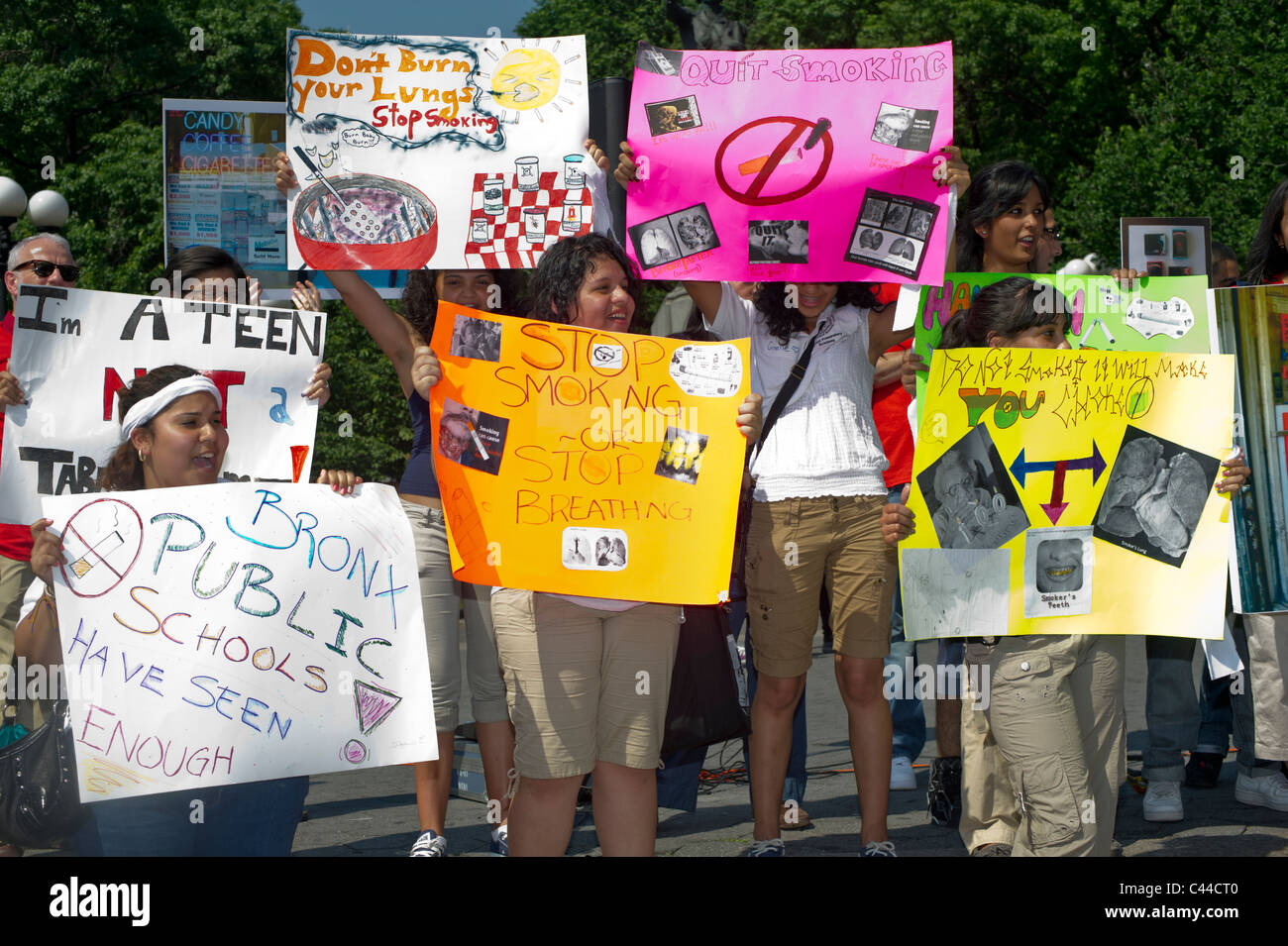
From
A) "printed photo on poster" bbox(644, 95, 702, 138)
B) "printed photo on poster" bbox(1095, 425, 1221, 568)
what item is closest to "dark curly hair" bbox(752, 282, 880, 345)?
"printed photo on poster" bbox(644, 95, 702, 138)

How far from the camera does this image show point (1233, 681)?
17.4 feet

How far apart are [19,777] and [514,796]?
129 cm

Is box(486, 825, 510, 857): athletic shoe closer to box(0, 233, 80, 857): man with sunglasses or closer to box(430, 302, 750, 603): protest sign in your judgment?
box(430, 302, 750, 603): protest sign

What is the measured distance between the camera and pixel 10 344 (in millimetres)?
4941

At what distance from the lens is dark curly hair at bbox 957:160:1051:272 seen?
5.10 meters

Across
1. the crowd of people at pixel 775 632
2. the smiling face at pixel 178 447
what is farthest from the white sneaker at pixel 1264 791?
the smiling face at pixel 178 447

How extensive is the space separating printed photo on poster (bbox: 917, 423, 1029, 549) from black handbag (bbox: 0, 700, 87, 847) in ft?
8.03

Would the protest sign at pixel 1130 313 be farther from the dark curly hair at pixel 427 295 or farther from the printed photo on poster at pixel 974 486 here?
the dark curly hair at pixel 427 295

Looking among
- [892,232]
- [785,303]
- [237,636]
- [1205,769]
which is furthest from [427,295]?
[1205,769]

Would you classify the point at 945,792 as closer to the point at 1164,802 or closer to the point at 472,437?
the point at 1164,802

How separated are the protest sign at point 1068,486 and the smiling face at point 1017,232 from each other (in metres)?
1.10

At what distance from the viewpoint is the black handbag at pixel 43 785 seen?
3.60 metres

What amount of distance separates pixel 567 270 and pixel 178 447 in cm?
118

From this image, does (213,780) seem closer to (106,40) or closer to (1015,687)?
(1015,687)
